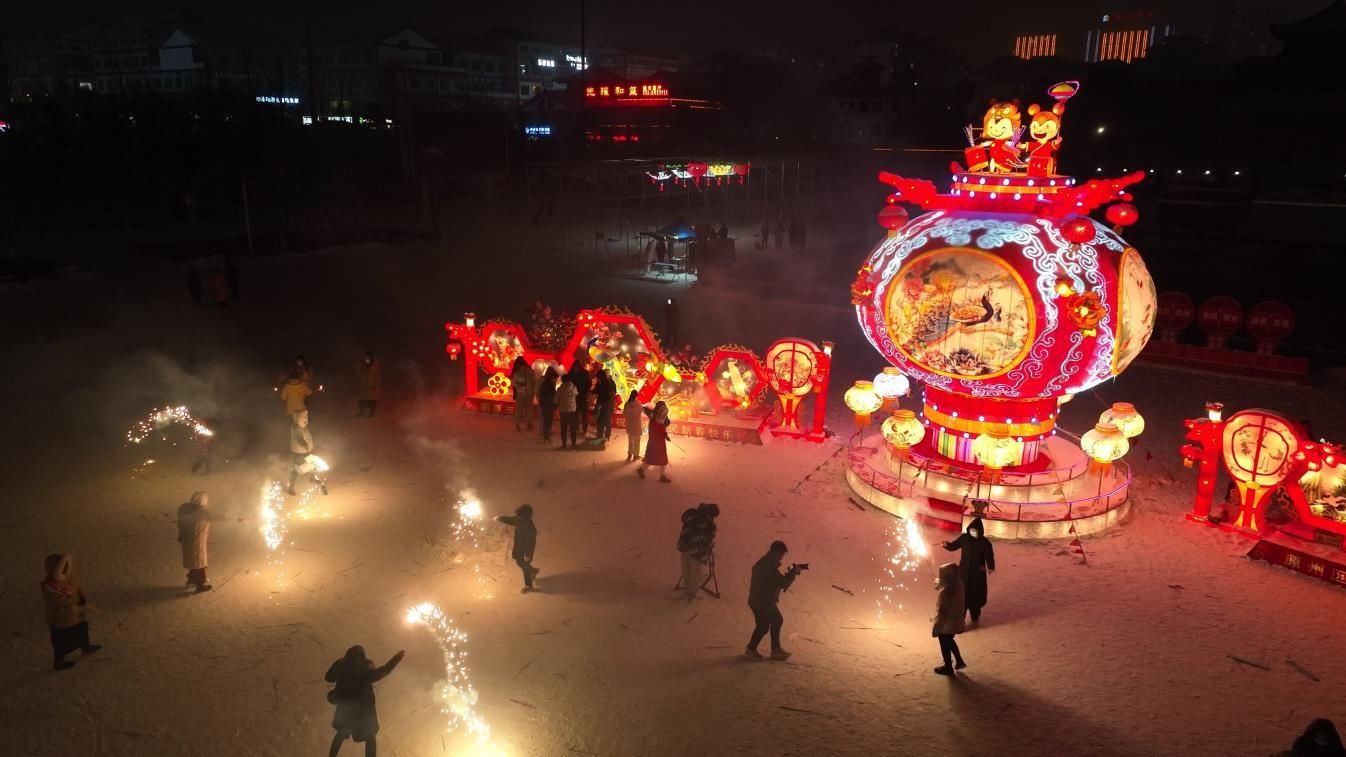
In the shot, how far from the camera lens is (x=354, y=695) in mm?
6719

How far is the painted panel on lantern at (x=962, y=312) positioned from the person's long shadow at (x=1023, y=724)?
4548 mm

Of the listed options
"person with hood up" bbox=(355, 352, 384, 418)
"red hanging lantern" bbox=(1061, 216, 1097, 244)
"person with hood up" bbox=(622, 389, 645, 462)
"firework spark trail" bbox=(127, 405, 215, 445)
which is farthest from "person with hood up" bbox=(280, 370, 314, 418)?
"red hanging lantern" bbox=(1061, 216, 1097, 244)

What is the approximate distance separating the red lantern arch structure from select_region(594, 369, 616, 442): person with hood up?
4478 mm

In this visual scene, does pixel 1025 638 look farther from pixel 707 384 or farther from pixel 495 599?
pixel 707 384

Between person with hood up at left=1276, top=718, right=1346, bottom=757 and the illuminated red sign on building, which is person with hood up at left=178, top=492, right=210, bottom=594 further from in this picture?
the illuminated red sign on building

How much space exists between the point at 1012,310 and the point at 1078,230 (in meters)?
1.23

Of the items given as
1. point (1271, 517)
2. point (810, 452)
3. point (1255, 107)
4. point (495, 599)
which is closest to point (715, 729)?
point (495, 599)

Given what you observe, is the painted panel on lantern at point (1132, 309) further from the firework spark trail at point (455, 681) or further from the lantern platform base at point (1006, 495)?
the firework spark trail at point (455, 681)

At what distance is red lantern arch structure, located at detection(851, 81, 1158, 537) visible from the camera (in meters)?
11.0

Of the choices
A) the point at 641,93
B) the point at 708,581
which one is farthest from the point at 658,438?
the point at 641,93

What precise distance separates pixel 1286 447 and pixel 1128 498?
87.1 inches

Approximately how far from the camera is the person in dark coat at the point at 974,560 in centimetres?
884

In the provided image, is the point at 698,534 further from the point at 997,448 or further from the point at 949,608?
the point at 997,448

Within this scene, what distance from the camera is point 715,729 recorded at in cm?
764
